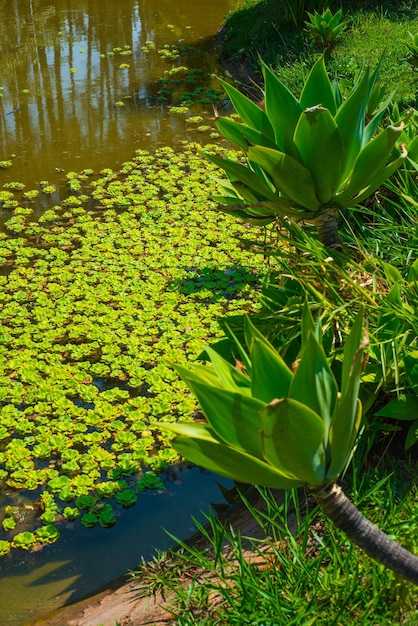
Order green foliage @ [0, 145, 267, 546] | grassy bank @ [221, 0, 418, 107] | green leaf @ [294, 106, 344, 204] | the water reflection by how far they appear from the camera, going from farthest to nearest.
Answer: the water reflection
grassy bank @ [221, 0, 418, 107]
green foliage @ [0, 145, 267, 546]
green leaf @ [294, 106, 344, 204]

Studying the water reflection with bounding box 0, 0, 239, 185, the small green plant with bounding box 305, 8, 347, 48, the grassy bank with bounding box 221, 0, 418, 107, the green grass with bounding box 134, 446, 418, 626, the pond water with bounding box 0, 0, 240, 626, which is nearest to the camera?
the green grass with bounding box 134, 446, 418, 626

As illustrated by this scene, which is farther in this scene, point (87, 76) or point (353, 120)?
point (87, 76)

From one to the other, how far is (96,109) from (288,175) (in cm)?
528

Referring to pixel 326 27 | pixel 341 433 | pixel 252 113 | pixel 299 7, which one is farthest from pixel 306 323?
pixel 299 7

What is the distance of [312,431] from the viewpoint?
1183 millimetres

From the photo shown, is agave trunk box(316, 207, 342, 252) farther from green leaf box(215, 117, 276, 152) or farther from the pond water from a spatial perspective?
the pond water

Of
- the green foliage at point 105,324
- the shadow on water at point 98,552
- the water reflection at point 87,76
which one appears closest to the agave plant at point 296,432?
the shadow on water at point 98,552

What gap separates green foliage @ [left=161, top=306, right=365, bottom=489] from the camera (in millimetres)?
1181

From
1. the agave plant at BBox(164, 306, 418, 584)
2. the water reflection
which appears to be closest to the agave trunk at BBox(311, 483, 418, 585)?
the agave plant at BBox(164, 306, 418, 584)

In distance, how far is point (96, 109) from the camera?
6953 millimetres

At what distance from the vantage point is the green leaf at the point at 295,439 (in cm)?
115

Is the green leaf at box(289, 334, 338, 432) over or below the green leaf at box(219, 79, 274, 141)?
below

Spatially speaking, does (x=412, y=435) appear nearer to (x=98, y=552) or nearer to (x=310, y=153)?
(x=310, y=153)

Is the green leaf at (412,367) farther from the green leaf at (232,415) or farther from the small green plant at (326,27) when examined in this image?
the small green plant at (326,27)
